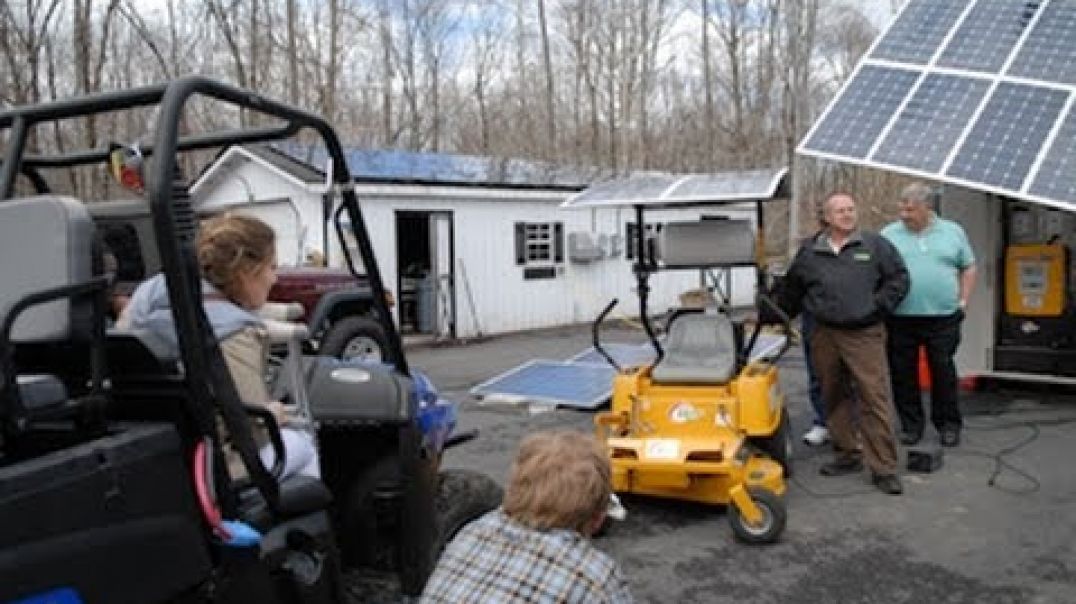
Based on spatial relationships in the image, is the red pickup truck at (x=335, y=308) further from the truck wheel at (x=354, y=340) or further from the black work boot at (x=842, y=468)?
the black work boot at (x=842, y=468)

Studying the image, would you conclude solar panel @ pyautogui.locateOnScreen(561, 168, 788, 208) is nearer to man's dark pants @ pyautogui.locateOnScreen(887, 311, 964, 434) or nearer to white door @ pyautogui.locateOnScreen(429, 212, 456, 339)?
man's dark pants @ pyautogui.locateOnScreen(887, 311, 964, 434)

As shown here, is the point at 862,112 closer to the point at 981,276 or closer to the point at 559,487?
the point at 981,276

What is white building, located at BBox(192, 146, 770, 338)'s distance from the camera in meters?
15.5

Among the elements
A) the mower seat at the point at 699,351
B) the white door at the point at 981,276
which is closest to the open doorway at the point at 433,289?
the white door at the point at 981,276

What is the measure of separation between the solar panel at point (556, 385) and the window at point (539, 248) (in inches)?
311

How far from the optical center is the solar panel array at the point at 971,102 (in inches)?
269

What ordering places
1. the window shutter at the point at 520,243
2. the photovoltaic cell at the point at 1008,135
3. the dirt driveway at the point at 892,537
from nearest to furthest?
the dirt driveway at the point at 892,537
the photovoltaic cell at the point at 1008,135
the window shutter at the point at 520,243

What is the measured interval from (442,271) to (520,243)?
1994mm

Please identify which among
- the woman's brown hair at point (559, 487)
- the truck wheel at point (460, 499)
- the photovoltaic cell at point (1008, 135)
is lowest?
the truck wheel at point (460, 499)

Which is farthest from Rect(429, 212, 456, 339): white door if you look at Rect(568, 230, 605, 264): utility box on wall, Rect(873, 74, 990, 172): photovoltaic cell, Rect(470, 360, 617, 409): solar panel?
Rect(873, 74, 990, 172): photovoltaic cell

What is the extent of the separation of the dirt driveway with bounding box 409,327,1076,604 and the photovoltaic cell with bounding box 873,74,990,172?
2155 mm

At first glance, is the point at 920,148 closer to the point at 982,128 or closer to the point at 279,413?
the point at 982,128

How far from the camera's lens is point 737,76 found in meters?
32.2

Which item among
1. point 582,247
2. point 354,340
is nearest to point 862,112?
point 354,340
